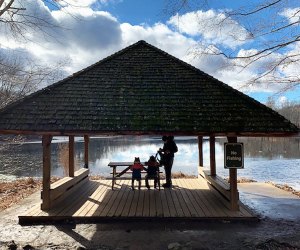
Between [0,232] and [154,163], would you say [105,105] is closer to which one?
[154,163]

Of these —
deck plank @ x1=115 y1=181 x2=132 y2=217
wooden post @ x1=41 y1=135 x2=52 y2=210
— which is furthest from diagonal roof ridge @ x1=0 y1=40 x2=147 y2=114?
deck plank @ x1=115 y1=181 x2=132 y2=217

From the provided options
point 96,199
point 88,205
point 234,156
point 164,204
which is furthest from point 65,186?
point 234,156

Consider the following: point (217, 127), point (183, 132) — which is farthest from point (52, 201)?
point (217, 127)

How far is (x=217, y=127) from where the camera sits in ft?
27.6

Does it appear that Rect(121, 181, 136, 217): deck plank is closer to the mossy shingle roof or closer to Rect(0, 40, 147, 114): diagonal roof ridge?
the mossy shingle roof

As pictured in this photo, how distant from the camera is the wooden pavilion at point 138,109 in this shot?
8.37m

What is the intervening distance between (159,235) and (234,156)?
2862mm

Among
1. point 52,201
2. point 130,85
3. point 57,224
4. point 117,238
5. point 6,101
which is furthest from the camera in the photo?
point 6,101

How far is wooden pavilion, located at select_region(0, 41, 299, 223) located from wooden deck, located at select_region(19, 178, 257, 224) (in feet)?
1.35

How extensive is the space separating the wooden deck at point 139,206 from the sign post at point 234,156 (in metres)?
1.17

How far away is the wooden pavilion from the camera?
8.37m

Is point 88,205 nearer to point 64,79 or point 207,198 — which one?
point 207,198

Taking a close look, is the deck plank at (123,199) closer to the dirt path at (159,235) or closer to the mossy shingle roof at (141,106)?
the dirt path at (159,235)

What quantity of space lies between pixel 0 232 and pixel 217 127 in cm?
561
